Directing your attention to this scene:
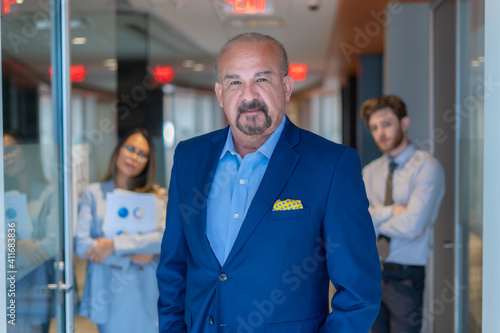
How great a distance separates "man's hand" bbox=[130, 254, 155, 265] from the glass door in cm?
76

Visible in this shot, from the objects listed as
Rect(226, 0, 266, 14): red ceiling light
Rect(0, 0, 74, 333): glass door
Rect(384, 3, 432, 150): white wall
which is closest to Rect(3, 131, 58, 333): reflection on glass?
Rect(0, 0, 74, 333): glass door

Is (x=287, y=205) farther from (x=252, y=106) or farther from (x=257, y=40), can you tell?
(x=257, y=40)

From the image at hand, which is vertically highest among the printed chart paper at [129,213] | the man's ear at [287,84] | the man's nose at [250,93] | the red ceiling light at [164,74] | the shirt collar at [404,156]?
the red ceiling light at [164,74]

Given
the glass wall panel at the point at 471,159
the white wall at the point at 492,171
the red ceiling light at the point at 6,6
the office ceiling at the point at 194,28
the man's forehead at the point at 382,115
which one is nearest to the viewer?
the white wall at the point at 492,171

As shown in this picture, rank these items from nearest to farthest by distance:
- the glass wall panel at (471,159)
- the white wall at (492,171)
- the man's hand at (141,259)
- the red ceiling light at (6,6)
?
the white wall at (492,171) < the red ceiling light at (6,6) < the glass wall panel at (471,159) < the man's hand at (141,259)

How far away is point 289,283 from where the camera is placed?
1.88 m

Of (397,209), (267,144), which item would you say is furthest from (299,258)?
(397,209)

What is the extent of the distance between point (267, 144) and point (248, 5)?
13.2 ft

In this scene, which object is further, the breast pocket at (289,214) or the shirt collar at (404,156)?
the shirt collar at (404,156)

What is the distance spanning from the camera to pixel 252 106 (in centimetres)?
194

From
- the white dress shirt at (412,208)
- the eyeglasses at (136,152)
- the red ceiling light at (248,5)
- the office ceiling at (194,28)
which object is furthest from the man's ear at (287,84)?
the red ceiling light at (248,5)

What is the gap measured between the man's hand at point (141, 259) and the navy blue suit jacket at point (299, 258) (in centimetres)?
186

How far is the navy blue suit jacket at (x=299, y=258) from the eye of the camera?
1849mm

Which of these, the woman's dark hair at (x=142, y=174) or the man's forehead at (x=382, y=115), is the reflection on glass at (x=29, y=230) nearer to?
the woman's dark hair at (x=142, y=174)
